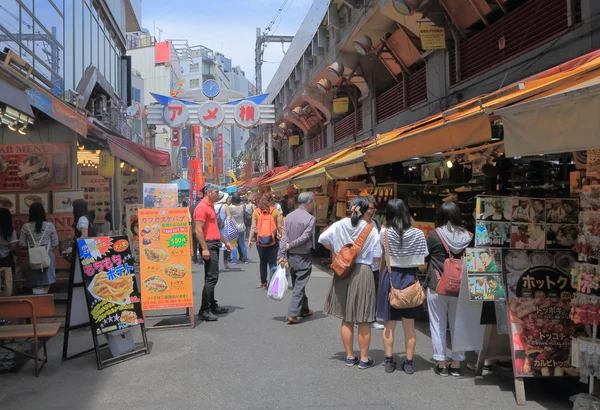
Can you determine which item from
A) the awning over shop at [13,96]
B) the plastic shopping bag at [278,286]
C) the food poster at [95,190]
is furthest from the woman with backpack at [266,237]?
the food poster at [95,190]

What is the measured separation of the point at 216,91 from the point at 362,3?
1065 cm

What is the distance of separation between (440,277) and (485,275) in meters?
0.55

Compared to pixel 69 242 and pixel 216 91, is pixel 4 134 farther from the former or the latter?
pixel 216 91

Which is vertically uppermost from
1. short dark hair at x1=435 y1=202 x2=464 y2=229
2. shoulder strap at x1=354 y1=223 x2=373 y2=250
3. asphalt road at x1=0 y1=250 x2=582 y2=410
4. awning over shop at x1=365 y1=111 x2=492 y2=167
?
awning over shop at x1=365 y1=111 x2=492 y2=167

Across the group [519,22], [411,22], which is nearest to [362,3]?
[411,22]

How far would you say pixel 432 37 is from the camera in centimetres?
1056

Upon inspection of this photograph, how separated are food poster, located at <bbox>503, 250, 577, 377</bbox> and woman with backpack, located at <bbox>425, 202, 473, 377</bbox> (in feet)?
2.08

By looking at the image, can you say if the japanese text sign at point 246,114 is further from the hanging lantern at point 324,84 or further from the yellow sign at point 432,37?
the yellow sign at point 432,37

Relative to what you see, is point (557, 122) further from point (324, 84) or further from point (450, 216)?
point (324, 84)

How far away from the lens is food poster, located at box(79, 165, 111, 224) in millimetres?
12988

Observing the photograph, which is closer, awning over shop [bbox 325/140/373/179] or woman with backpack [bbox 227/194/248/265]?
awning over shop [bbox 325/140/373/179]

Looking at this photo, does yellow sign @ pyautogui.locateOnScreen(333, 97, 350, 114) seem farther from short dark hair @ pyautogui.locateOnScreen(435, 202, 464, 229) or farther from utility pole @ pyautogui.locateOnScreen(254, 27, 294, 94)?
utility pole @ pyautogui.locateOnScreen(254, 27, 294, 94)

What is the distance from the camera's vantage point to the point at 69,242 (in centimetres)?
948

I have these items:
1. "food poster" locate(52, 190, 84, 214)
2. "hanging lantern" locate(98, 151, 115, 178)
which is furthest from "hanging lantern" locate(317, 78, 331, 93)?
"food poster" locate(52, 190, 84, 214)
